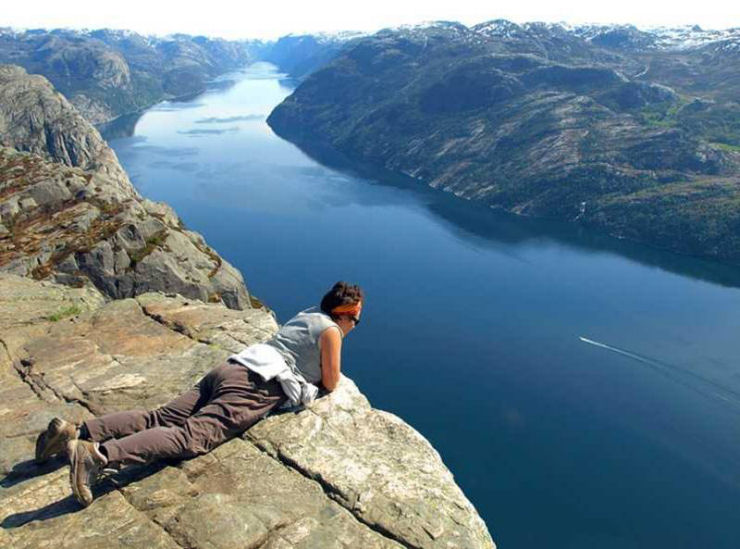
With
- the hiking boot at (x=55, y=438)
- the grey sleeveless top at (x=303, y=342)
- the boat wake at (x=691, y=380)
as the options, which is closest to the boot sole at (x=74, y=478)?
the hiking boot at (x=55, y=438)

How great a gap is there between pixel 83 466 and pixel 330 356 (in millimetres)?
5564

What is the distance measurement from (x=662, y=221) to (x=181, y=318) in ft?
665

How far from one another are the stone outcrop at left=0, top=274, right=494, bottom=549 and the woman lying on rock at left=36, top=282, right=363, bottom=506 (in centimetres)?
53

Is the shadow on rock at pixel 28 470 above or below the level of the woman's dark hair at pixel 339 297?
below

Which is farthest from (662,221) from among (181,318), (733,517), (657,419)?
(181,318)

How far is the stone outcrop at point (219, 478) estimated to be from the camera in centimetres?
1027

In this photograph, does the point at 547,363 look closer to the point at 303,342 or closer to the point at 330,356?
the point at 330,356

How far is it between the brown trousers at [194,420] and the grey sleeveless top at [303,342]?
73 centimetres

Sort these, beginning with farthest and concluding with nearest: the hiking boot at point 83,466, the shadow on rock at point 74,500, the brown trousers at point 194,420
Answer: the brown trousers at point 194,420, the hiking boot at point 83,466, the shadow on rock at point 74,500

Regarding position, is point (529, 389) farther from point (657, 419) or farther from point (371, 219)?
point (371, 219)

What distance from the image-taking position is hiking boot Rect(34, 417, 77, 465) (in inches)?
436

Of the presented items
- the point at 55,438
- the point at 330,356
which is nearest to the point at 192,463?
the point at 55,438

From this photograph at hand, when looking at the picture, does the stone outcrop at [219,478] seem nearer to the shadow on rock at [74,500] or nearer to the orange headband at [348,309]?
the shadow on rock at [74,500]

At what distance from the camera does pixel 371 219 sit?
199000 millimetres
